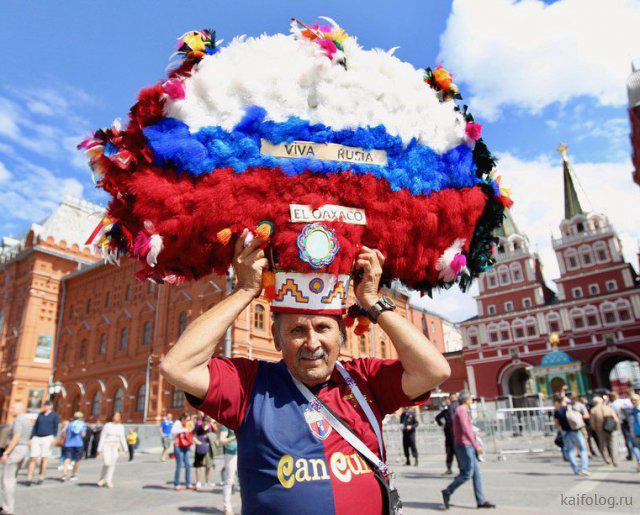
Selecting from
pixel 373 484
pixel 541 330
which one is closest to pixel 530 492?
pixel 373 484

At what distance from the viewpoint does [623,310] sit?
36.0 meters

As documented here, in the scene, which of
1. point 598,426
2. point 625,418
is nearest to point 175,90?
point 598,426

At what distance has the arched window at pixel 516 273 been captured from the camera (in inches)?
1647

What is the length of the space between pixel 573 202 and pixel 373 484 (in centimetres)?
4794

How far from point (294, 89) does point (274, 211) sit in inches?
23.2

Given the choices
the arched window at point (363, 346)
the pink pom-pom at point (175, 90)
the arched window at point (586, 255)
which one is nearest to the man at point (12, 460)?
the pink pom-pom at point (175, 90)

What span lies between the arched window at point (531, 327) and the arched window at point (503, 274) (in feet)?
13.4

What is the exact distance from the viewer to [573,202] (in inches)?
1689

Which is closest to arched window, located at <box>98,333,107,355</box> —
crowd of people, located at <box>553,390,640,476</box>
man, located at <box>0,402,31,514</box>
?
man, located at <box>0,402,31,514</box>

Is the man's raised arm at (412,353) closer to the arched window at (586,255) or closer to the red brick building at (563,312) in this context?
the red brick building at (563,312)

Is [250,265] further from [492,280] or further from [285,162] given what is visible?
[492,280]

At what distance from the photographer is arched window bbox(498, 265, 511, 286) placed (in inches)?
1670

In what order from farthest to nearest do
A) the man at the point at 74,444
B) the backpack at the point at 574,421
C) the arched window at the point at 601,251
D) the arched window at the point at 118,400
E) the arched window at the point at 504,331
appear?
the arched window at the point at 504,331
the arched window at the point at 601,251
the arched window at the point at 118,400
the man at the point at 74,444
the backpack at the point at 574,421

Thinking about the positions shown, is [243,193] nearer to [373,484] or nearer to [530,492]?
[373,484]
